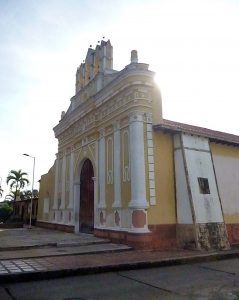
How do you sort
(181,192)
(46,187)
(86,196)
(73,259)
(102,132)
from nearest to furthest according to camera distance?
(73,259)
(181,192)
(102,132)
(86,196)
(46,187)

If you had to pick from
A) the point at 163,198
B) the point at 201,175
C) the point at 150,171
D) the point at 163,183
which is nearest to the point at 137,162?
the point at 150,171

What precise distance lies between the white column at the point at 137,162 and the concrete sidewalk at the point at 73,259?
1856 mm

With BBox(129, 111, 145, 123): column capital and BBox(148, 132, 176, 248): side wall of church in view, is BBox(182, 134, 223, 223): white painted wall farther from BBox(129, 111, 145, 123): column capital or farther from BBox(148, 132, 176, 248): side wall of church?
BBox(129, 111, 145, 123): column capital

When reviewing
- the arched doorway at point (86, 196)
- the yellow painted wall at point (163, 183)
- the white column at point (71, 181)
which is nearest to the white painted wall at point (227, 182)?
the yellow painted wall at point (163, 183)

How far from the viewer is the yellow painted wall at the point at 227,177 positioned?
48.2 feet

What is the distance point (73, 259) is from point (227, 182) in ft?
28.8

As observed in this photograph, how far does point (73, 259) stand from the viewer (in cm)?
954

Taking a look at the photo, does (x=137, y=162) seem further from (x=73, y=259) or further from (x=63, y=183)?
(x=63, y=183)

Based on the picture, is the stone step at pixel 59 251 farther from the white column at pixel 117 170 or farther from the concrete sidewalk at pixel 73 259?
the white column at pixel 117 170

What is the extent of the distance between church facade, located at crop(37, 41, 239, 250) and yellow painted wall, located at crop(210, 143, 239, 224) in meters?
0.05

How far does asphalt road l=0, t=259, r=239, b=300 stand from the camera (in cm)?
599

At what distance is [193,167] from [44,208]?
12.9 metres

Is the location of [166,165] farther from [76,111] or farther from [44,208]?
[44,208]

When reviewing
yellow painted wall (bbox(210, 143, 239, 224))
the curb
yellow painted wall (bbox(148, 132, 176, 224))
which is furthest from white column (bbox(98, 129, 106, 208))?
the curb
